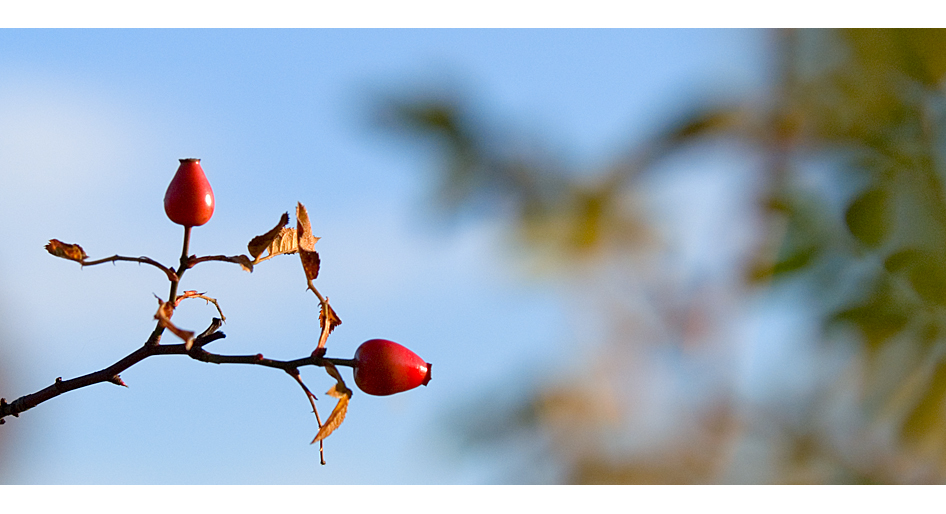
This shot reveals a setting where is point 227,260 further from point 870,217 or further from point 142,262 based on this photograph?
point 870,217

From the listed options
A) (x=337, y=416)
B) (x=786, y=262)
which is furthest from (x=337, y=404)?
(x=786, y=262)

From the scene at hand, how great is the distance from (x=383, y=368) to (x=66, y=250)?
0.38 ft

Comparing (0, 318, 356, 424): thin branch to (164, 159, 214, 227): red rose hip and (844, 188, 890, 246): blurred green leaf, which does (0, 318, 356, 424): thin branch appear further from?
(844, 188, 890, 246): blurred green leaf

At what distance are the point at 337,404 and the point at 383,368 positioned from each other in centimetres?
2

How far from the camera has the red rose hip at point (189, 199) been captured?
287mm

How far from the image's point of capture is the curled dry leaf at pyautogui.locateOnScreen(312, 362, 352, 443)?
10.1 inches

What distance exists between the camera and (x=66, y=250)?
10.2 inches

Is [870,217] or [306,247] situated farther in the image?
[870,217]

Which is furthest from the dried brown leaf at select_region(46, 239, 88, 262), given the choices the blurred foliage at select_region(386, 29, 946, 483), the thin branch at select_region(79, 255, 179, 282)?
the blurred foliage at select_region(386, 29, 946, 483)

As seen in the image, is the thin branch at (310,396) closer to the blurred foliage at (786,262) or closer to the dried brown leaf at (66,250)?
the dried brown leaf at (66,250)

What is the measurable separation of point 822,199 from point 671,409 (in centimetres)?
38

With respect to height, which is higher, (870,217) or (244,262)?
(870,217)

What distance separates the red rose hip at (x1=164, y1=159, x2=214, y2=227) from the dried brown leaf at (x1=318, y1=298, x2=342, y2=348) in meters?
0.06

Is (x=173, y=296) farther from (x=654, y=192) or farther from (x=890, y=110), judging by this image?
(x=654, y=192)
